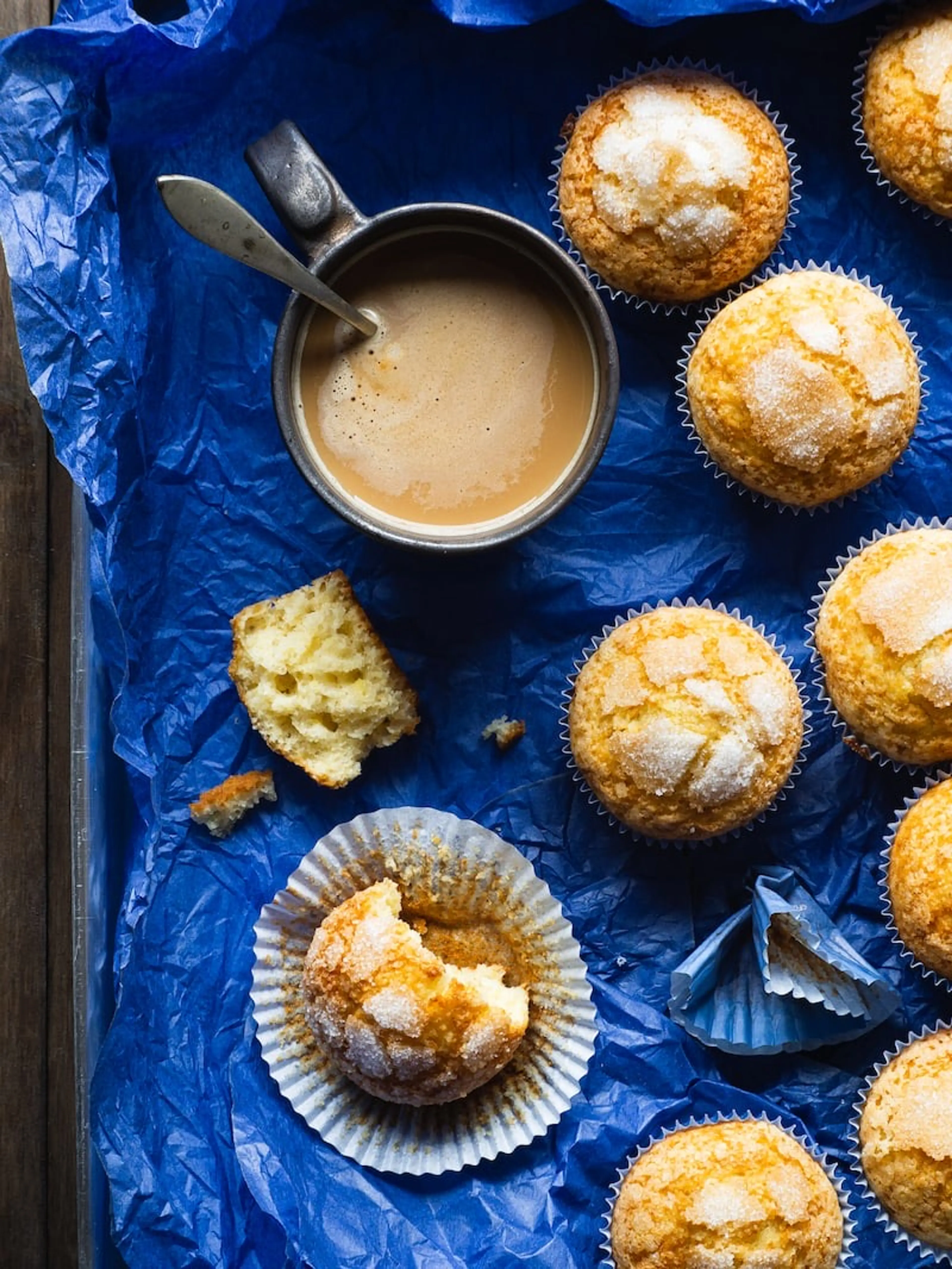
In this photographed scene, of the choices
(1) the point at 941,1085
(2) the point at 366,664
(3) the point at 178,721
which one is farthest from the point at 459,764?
(1) the point at 941,1085

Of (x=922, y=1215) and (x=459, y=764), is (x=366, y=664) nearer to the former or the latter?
(x=459, y=764)

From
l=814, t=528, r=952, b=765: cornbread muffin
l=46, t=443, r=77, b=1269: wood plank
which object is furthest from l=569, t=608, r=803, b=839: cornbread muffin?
l=46, t=443, r=77, b=1269: wood plank

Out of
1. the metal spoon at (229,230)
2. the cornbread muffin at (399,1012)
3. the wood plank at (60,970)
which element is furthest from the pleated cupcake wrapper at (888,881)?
the wood plank at (60,970)

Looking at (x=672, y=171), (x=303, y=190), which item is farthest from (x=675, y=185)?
(x=303, y=190)

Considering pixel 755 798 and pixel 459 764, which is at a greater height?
pixel 755 798

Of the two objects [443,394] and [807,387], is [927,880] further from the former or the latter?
[443,394]

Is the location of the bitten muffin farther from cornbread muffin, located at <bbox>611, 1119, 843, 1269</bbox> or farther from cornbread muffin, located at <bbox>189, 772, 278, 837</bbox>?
cornbread muffin, located at <bbox>611, 1119, 843, 1269</bbox>
